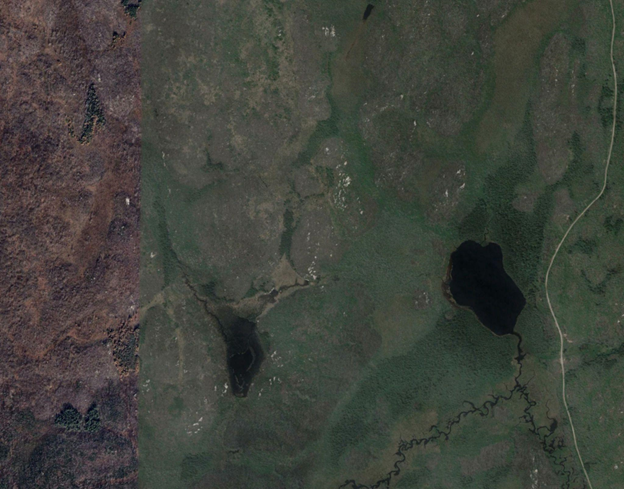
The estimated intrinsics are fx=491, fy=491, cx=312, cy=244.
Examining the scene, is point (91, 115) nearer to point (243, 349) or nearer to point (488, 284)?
point (243, 349)

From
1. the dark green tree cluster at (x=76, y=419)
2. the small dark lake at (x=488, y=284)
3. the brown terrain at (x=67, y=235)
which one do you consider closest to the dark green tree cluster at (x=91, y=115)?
the brown terrain at (x=67, y=235)

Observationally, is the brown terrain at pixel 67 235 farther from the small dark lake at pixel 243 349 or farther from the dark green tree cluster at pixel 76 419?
the small dark lake at pixel 243 349

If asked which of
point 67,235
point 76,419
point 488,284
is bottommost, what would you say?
point 76,419

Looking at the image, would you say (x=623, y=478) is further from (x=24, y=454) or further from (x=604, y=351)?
(x=24, y=454)

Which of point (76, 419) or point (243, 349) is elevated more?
point (243, 349)

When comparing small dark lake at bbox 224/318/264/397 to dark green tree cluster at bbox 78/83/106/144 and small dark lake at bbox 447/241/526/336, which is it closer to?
small dark lake at bbox 447/241/526/336

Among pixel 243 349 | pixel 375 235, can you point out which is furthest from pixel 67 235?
pixel 375 235
